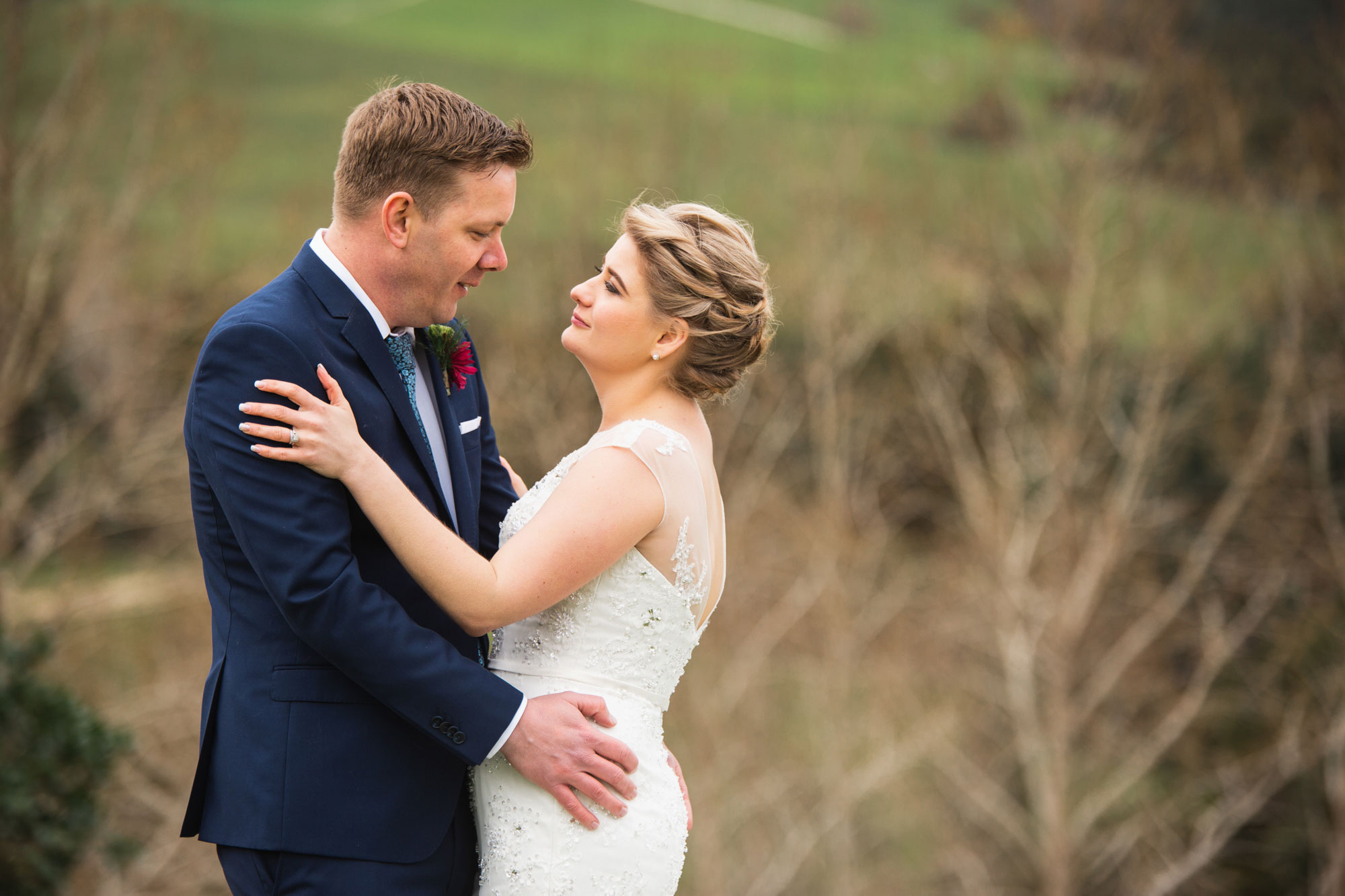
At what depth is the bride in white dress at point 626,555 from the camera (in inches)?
85.7

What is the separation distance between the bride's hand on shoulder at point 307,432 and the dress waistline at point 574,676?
654 millimetres

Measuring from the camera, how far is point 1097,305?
1209 cm

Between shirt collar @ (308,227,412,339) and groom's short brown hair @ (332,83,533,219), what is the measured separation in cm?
7

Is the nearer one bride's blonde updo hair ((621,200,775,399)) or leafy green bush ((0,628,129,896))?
bride's blonde updo hair ((621,200,775,399))

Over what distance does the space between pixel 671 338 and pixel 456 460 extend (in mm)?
541

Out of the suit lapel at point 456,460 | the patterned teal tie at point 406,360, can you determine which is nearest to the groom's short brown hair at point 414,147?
the patterned teal tie at point 406,360

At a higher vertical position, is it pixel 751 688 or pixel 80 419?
pixel 80 419

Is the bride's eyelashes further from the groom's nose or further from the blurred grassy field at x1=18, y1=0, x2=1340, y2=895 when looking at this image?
the blurred grassy field at x1=18, y1=0, x2=1340, y2=895

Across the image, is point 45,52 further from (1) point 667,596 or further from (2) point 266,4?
(1) point 667,596

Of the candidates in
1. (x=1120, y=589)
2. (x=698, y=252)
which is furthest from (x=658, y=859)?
(x=1120, y=589)

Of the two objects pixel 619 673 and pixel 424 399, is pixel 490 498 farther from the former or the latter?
pixel 619 673

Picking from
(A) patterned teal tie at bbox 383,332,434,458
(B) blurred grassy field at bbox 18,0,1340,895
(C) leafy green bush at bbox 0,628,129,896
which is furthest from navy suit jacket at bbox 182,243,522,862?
(B) blurred grassy field at bbox 18,0,1340,895

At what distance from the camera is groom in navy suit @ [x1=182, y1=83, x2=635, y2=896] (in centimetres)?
192

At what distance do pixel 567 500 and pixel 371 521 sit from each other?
0.41 metres
